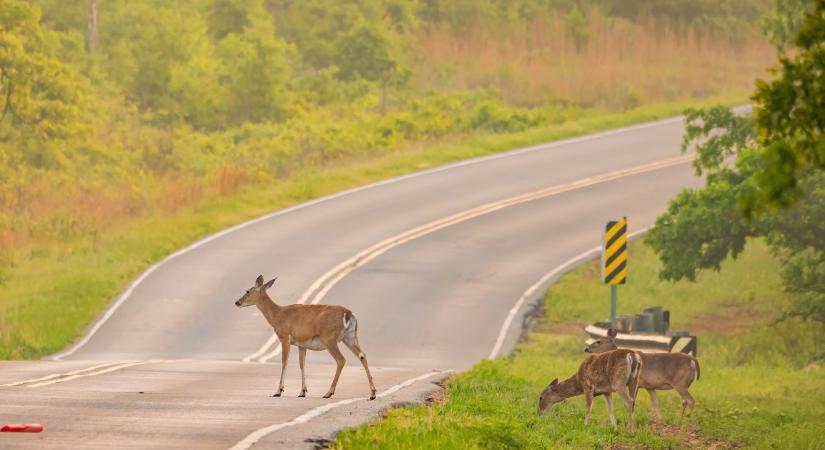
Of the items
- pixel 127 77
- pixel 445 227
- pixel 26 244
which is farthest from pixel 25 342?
pixel 127 77

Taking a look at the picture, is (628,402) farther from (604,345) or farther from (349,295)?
(349,295)

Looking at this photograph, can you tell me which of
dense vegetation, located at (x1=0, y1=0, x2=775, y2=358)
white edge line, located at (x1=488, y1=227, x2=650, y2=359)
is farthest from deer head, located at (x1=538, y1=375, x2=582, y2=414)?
dense vegetation, located at (x1=0, y1=0, x2=775, y2=358)

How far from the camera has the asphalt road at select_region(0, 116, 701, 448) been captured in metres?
17.7

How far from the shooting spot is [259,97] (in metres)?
64.4

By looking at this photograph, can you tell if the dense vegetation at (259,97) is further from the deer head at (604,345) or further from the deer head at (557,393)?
the deer head at (557,393)

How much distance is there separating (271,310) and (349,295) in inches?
671

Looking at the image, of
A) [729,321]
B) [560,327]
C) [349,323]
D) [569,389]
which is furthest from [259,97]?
[349,323]

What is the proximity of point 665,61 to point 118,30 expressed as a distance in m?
22.2

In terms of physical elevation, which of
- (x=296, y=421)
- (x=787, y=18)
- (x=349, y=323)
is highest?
(x=787, y=18)

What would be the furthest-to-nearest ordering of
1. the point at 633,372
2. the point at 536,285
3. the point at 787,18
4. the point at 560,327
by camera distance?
the point at 536,285
the point at 560,327
the point at 787,18
the point at 633,372

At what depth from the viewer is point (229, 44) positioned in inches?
2562

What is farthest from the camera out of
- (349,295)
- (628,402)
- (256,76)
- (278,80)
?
(278,80)

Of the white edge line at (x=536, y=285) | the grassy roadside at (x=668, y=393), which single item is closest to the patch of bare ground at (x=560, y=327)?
the grassy roadside at (x=668, y=393)

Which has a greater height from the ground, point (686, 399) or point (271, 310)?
point (271, 310)
